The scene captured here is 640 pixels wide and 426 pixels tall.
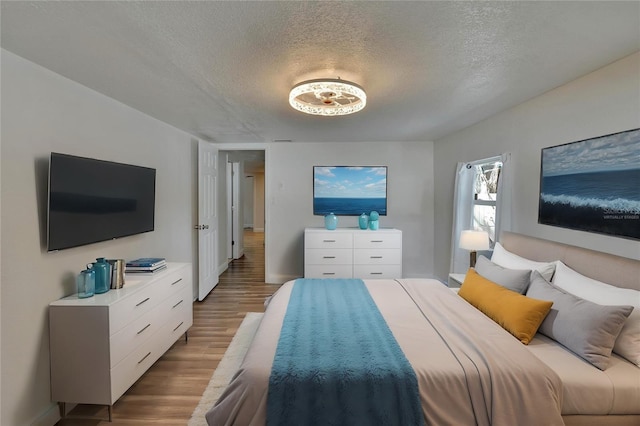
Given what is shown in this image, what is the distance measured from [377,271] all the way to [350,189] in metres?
1.37

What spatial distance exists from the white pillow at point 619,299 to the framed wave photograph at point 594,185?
1.26 ft

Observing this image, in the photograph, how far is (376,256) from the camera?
4316 mm

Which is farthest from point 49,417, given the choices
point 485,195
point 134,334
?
point 485,195

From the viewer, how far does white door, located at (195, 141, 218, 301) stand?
408cm

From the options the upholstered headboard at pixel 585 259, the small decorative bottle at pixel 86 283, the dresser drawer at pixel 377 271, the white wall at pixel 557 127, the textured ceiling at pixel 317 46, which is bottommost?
the dresser drawer at pixel 377 271

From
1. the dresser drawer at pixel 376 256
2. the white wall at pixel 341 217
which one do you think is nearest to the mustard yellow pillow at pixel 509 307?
the dresser drawer at pixel 376 256

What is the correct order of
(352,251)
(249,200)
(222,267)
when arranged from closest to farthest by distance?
(352,251), (222,267), (249,200)

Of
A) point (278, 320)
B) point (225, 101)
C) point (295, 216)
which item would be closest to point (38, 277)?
point (278, 320)

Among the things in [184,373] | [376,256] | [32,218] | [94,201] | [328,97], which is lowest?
[184,373]

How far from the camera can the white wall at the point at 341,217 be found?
188 inches

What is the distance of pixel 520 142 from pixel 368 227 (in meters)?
2.34

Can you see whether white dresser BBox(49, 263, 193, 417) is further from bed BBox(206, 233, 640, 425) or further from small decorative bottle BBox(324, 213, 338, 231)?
small decorative bottle BBox(324, 213, 338, 231)

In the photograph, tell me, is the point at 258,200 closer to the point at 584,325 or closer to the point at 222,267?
the point at 222,267

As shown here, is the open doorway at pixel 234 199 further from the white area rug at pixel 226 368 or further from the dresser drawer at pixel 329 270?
the white area rug at pixel 226 368
